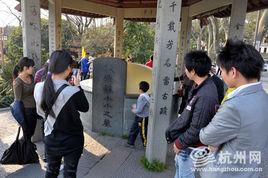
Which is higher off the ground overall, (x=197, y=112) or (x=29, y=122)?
(x=197, y=112)

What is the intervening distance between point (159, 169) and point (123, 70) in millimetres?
2064

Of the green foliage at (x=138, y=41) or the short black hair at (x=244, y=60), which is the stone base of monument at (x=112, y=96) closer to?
the short black hair at (x=244, y=60)

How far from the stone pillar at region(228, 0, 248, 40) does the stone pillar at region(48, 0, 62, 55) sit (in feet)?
16.6

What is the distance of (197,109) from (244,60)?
66 cm

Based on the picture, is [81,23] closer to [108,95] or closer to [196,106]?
[108,95]

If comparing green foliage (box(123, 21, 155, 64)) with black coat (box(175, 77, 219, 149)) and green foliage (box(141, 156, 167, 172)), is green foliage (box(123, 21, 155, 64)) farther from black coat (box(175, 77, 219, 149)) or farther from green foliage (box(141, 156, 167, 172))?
black coat (box(175, 77, 219, 149))

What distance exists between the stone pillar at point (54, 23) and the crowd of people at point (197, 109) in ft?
14.6

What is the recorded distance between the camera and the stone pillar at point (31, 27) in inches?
175

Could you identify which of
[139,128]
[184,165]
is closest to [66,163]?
[184,165]

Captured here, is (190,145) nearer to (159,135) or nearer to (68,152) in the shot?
(68,152)

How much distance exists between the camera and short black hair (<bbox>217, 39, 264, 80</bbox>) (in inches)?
67.2

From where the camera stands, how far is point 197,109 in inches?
87.8

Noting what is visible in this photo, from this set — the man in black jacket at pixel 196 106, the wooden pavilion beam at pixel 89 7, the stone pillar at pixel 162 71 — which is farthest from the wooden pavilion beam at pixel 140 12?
the man in black jacket at pixel 196 106

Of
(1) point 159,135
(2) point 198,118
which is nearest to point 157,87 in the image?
(1) point 159,135
